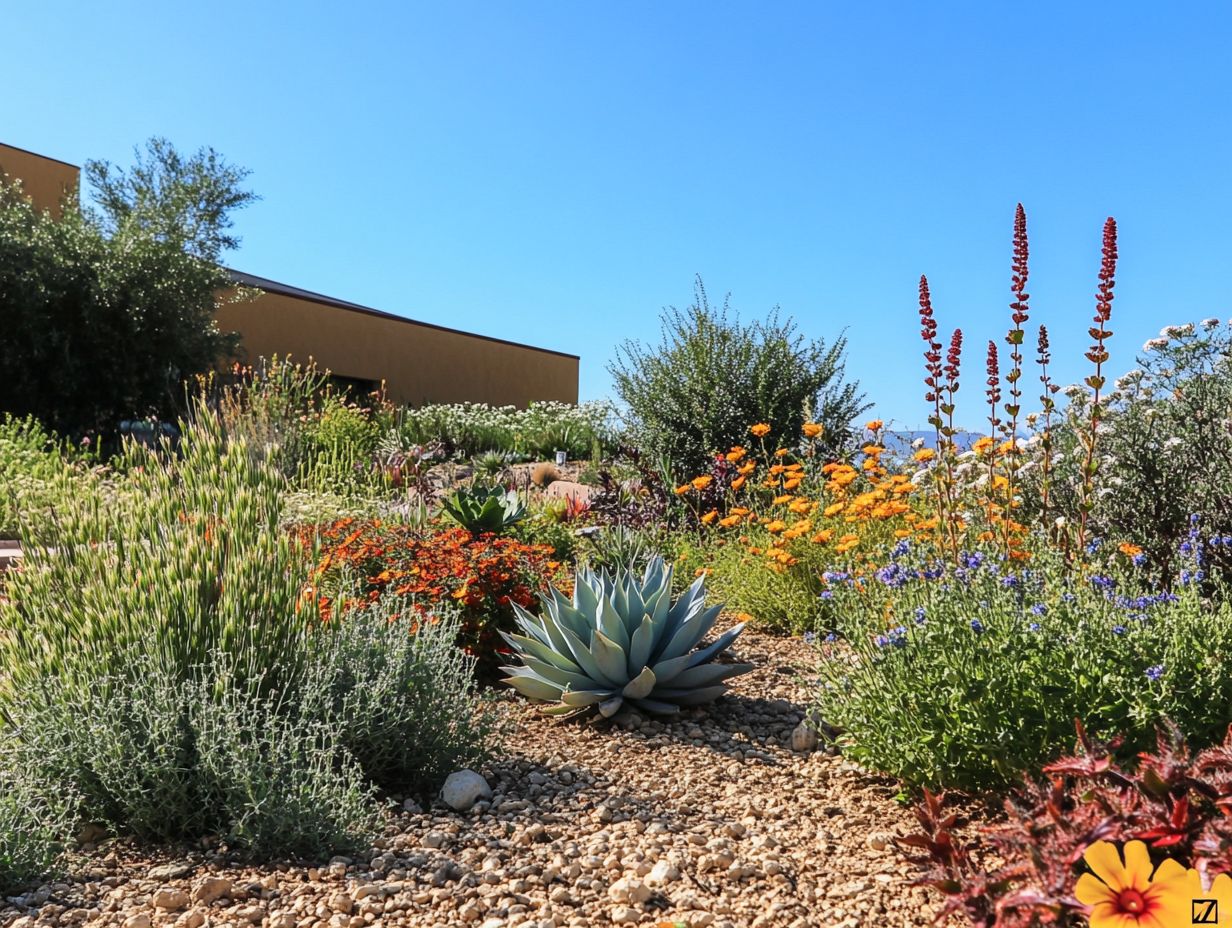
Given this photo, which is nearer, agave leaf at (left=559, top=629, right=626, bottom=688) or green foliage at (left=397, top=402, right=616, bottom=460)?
agave leaf at (left=559, top=629, right=626, bottom=688)

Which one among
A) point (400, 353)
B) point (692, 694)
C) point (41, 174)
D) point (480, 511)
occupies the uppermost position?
point (41, 174)

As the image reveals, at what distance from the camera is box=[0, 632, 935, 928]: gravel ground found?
2.74 m

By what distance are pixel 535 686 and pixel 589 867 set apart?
5.52 ft

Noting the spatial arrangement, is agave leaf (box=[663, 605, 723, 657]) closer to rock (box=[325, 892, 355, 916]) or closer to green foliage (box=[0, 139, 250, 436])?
rock (box=[325, 892, 355, 916])

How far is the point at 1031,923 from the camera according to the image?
207 cm

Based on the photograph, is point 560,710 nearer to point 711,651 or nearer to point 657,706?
point 657,706

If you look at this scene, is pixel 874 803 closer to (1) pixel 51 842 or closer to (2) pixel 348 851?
(2) pixel 348 851

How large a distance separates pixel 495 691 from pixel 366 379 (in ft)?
66.1

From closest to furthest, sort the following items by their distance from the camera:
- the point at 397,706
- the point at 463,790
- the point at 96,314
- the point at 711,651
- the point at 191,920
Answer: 1. the point at 191,920
2. the point at 463,790
3. the point at 397,706
4. the point at 711,651
5. the point at 96,314

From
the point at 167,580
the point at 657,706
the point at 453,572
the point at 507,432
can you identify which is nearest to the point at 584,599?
the point at 657,706

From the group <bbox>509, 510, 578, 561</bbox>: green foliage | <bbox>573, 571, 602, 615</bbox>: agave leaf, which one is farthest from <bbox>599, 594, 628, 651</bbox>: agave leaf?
<bbox>509, 510, 578, 561</bbox>: green foliage

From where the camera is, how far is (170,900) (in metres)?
2.84

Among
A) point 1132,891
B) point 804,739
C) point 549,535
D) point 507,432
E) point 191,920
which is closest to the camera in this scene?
point 1132,891

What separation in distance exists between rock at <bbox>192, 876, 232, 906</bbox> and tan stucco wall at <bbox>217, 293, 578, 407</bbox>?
18061mm
